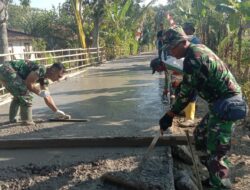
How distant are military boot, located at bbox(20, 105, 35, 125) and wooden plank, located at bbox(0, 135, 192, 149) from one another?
1.09 meters

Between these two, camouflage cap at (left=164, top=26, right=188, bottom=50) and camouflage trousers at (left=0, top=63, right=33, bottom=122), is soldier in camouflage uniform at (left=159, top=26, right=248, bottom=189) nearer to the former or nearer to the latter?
camouflage cap at (left=164, top=26, right=188, bottom=50)

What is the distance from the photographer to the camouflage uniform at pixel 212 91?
382 centimetres

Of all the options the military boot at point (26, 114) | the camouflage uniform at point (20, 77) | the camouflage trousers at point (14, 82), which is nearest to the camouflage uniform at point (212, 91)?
the camouflage uniform at point (20, 77)

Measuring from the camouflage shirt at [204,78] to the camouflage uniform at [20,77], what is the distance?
2.83 metres

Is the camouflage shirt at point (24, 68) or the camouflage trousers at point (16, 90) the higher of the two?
the camouflage shirt at point (24, 68)

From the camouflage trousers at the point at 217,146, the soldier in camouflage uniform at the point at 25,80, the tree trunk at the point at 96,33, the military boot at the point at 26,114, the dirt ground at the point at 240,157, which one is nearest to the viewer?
the camouflage trousers at the point at 217,146

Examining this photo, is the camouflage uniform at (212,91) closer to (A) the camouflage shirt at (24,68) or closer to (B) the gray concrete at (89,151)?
(B) the gray concrete at (89,151)

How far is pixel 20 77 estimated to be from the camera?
6191 mm

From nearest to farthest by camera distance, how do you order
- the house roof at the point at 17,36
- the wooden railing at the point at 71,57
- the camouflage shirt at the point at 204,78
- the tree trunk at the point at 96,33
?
the camouflage shirt at the point at 204,78
the wooden railing at the point at 71,57
the tree trunk at the point at 96,33
the house roof at the point at 17,36

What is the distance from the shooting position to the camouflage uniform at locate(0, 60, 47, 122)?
6.09 metres

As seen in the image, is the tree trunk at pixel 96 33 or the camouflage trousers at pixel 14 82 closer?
the camouflage trousers at pixel 14 82

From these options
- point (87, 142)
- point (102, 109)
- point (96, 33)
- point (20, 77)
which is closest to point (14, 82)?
point (20, 77)

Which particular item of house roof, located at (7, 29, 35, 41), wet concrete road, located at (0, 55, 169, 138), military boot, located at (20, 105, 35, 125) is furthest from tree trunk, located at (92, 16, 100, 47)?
military boot, located at (20, 105, 35, 125)

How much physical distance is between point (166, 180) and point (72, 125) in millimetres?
2818
